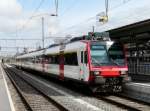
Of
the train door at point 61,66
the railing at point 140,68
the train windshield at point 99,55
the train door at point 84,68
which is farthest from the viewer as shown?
the railing at point 140,68

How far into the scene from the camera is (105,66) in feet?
65.0

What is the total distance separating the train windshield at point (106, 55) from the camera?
19.9 meters

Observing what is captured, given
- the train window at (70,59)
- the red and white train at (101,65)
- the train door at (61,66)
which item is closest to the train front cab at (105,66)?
the red and white train at (101,65)

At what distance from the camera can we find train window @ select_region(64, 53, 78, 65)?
73.8 feet

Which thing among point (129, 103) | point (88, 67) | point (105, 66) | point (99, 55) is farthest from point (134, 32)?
point (129, 103)

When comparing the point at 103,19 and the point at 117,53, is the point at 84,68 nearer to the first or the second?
the point at 117,53

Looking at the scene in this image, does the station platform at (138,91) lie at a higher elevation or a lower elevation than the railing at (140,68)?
lower

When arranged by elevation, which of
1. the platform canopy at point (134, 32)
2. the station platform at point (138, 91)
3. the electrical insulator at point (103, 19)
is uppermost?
the electrical insulator at point (103, 19)

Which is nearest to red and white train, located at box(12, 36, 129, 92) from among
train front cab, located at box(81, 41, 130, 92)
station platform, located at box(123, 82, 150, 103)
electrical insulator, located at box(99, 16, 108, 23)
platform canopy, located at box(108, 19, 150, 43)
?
train front cab, located at box(81, 41, 130, 92)

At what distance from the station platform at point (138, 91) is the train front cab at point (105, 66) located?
603 millimetres

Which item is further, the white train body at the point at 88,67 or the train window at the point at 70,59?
the train window at the point at 70,59

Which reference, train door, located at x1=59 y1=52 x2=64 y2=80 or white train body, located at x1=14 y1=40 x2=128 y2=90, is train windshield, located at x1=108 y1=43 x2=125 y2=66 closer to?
white train body, located at x1=14 y1=40 x2=128 y2=90

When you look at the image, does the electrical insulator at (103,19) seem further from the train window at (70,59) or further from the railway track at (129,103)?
the railway track at (129,103)

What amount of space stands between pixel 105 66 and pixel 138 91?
6.34ft
